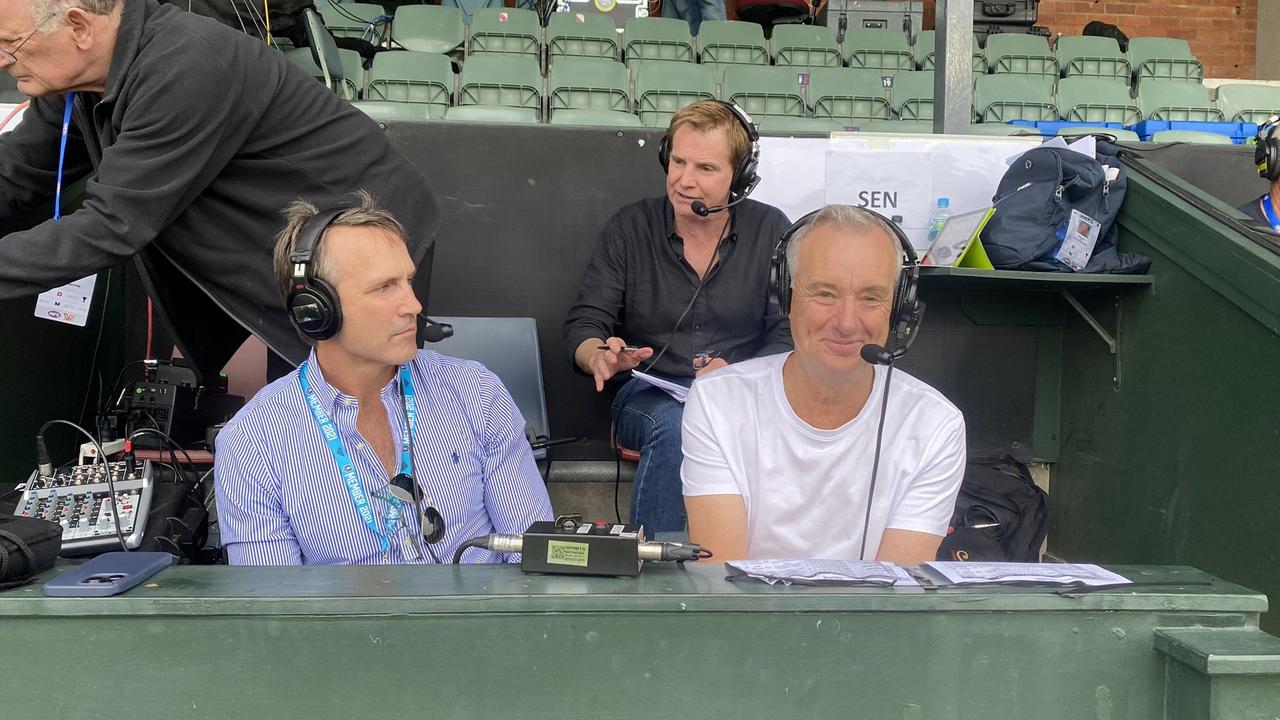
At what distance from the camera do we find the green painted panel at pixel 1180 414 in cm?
226

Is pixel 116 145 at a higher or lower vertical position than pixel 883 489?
higher

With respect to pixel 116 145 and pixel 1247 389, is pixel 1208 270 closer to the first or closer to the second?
pixel 1247 389

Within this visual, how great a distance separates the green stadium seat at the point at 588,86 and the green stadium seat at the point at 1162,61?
339 centimetres

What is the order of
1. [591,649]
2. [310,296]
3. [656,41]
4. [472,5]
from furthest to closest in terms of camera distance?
1. [472,5]
2. [656,41]
3. [310,296]
4. [591,649]

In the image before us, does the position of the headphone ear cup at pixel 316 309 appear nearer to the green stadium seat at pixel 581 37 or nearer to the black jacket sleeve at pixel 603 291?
the black jacket sleeve at pixel 603 291

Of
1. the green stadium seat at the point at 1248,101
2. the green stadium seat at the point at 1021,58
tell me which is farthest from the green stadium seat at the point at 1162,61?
the green stadium seat at the point at 1021,58

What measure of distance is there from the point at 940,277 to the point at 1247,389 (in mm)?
835

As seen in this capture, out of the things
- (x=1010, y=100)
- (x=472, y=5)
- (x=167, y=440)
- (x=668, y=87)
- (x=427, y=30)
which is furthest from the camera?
(x=472, y=5)

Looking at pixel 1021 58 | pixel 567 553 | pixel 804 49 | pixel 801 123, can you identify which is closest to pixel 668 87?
pixel 801 123

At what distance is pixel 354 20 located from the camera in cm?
626

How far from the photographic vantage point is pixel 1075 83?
5.82 m

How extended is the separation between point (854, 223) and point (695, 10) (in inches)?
238

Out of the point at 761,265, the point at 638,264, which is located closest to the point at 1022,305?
the point at 761,265

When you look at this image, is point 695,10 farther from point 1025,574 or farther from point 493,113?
point 1025,574
